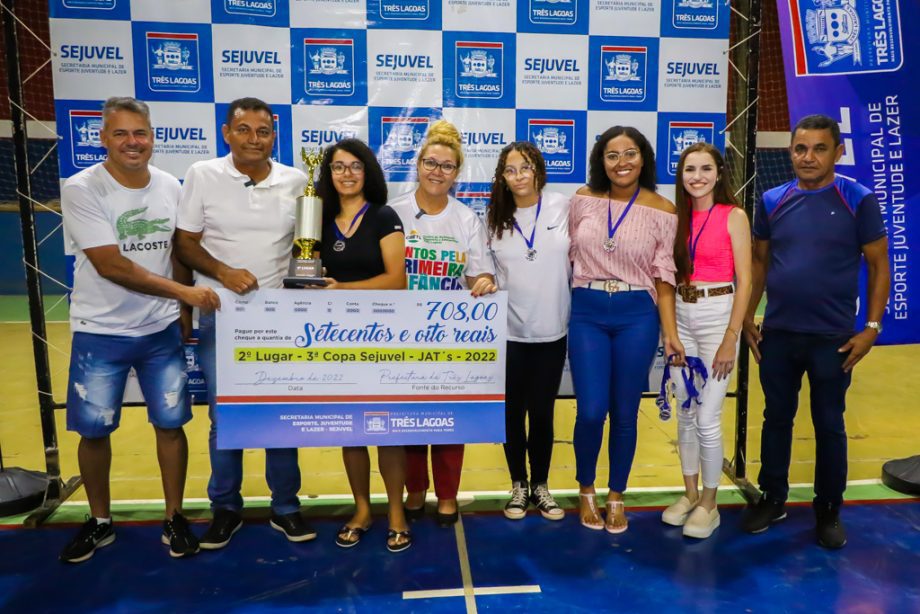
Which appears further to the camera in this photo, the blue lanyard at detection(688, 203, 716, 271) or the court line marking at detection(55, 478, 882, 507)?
the court line marking at detection(55, 478, 882, 507)

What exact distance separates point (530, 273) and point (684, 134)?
140 cm

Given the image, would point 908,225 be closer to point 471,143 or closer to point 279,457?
point 471,143

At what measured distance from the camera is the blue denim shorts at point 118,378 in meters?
2.76

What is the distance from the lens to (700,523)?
308 cm

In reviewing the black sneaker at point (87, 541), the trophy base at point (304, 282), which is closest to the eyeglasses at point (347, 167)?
the trophy base at point (304, 282)

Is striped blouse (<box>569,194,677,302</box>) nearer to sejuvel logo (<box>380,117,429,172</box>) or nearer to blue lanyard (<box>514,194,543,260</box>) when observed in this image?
blue lanyard (<box>514,194,543,260</box>)

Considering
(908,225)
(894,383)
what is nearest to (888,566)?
(908,225)

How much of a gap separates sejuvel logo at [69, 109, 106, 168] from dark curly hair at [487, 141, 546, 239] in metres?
2.01

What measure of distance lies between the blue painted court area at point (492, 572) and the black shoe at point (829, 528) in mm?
46

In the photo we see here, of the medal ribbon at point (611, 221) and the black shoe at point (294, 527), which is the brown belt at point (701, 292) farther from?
the black shoe at point (294, 527)

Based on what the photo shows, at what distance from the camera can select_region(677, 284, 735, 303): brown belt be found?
2916 millimetres

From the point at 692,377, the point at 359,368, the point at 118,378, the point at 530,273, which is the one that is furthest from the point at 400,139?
the point at 692,377

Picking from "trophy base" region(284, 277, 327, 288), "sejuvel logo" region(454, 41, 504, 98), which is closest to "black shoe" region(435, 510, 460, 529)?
"trophy base" region(284, 277, 327, 288)

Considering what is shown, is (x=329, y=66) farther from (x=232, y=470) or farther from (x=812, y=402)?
(x=812, y=402)
